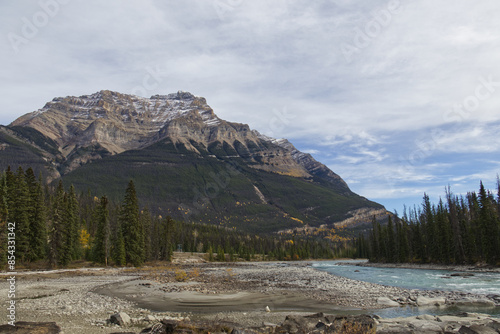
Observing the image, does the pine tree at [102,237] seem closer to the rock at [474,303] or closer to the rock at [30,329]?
the rock at [30,329]

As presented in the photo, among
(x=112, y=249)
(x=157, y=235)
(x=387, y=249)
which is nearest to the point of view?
(x=112, y=249)

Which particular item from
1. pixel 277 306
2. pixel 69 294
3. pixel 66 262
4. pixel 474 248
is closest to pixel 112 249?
pixel 66 262

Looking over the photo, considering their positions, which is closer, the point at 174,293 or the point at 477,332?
the point at 477,332

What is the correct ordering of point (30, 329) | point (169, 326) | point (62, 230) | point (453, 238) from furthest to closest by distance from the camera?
point (453, 238)
point (62, 230)
point (169, 326)
point (30, 329)

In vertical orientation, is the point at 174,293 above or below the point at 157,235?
below

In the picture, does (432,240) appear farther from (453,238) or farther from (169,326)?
(169,326)

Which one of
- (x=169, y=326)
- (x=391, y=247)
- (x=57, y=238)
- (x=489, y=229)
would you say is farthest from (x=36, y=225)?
(x=391, y=247)

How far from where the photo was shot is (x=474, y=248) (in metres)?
71.1

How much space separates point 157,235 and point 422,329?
274 feet

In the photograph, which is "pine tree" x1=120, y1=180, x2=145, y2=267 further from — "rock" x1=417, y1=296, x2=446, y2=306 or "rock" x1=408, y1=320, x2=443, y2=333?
"rock" x1=408, y1=320, x2=443, y2=333

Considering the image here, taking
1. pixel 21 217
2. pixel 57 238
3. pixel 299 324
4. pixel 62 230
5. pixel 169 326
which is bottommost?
pixel 299 324

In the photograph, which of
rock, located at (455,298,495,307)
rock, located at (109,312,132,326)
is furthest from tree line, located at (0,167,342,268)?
rock, located at (455,298,495,307)

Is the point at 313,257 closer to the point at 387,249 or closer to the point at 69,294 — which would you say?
the point at 387,249

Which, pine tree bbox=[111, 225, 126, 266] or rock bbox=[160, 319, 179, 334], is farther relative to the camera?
pine tree bbox=[111, 225, 126, 266]
